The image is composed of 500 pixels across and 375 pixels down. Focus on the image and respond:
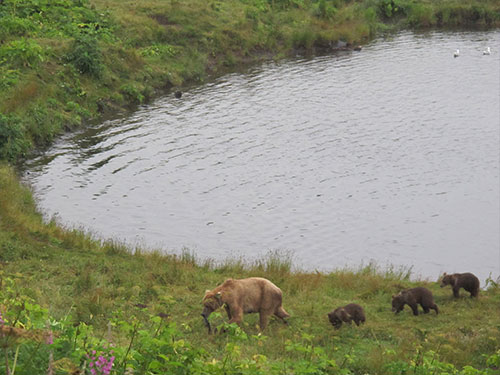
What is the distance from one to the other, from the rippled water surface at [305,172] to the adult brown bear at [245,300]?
7487mm

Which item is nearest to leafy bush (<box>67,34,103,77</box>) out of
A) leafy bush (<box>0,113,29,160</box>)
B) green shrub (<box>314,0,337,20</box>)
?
leafy bush (<box>0,113,29,160</box>)

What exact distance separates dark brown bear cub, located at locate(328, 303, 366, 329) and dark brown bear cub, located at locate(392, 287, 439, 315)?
1251 millimetres

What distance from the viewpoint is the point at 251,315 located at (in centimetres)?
1450

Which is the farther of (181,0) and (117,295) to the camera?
(181,0)

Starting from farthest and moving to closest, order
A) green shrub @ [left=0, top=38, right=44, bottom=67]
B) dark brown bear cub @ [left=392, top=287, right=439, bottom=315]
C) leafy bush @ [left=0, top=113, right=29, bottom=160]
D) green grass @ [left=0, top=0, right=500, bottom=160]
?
green shrub @ [left=0, top=38, right=44, bottom=67] → green grass @ [left=0, top=0, right=500, bottom=160] → leafy bush @ [left=0, top=113, right=29, bottom=160] → dark brown bear cub @ [left=392, top=287, right=439, bottom=315]

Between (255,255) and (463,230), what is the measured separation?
6649 millimetres

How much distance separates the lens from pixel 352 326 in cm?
1374

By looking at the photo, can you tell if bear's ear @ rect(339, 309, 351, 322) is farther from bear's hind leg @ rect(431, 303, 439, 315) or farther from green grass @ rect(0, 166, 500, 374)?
bear's hind leg @ rect(431, 303, 439, 315)

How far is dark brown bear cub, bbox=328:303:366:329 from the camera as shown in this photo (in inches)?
543

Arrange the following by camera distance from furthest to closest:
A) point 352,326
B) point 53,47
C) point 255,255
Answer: point 53,47 < point 255,255 < point 352,326

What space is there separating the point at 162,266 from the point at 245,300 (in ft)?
16.3

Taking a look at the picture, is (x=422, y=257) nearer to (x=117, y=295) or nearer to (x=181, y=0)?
(x=117, y=295)

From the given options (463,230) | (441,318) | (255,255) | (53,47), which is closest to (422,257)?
(463,230)

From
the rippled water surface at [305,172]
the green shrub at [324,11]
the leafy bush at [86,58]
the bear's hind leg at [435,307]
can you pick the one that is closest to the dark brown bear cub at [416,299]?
the bear's hind leg at [435,307]
